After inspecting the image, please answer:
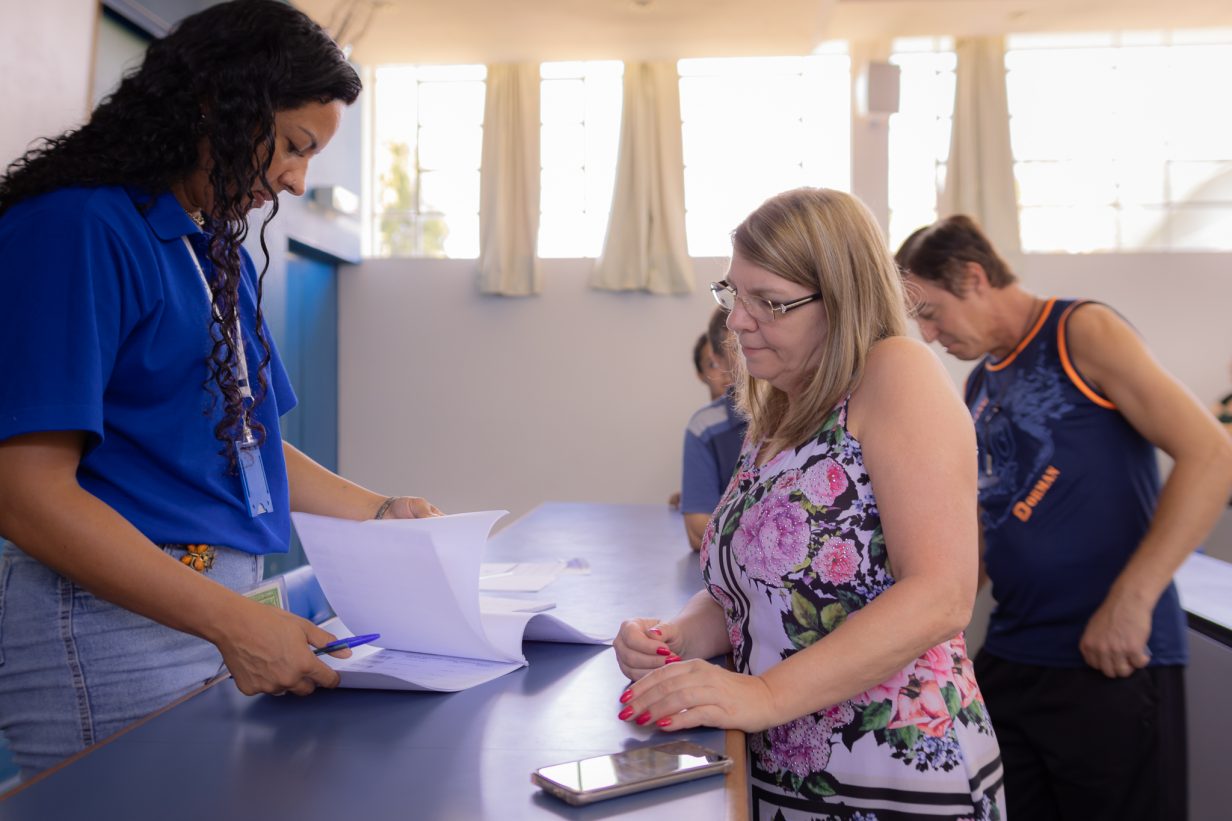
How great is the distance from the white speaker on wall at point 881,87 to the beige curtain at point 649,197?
1.38m

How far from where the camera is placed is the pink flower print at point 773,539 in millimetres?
1193

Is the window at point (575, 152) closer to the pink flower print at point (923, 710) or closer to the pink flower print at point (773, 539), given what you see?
the pink flower print at point (773, 539)

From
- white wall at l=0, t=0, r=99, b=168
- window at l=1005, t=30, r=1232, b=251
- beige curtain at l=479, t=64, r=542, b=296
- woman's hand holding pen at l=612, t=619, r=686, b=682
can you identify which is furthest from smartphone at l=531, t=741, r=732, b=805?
window at l=1005, t=30, r=1232, b=251

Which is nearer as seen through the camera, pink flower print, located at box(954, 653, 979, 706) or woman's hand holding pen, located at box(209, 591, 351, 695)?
woman's hand holding pen, located at box(209, 591, 351, 695)

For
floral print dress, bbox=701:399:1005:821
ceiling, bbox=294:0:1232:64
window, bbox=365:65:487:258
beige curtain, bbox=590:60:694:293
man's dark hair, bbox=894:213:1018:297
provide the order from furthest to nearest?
1. window, bbox=365:65:487:258
2. beige curtain, bbox=590:60:694:293
3. ceiling, bbox=294:0:1232:64
4. man's dark hair, bbox=894:213:1018:297
5. floral print dress, bbox=701:399:1005:821

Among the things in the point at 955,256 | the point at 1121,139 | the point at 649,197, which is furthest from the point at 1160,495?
the point at 1121,139

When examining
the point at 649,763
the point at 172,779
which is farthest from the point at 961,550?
the point at 172,779

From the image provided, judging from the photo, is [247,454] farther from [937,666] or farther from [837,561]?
[937,666]

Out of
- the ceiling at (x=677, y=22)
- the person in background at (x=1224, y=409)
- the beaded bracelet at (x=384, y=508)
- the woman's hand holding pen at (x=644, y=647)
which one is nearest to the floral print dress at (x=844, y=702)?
the woman's hand holding pen at (x=644, y=647)

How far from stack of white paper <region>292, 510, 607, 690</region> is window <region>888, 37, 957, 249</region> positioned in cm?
605

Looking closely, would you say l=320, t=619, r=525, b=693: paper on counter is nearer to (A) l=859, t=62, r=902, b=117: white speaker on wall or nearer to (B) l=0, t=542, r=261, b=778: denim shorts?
(B) l=0, t=542, r=261, b=778: denim shorts

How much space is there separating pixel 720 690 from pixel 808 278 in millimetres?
544

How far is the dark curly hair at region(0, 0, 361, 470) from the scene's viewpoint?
→ 122 centimetres

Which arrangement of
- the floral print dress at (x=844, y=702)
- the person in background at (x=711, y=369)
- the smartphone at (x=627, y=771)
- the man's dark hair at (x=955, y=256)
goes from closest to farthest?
the smartphone at (x=627, y=771) < the floral print dress at (x=844, y=702) < the man's dark hair at (x=955, y=256) < the person in background at (x=711, y=369)
